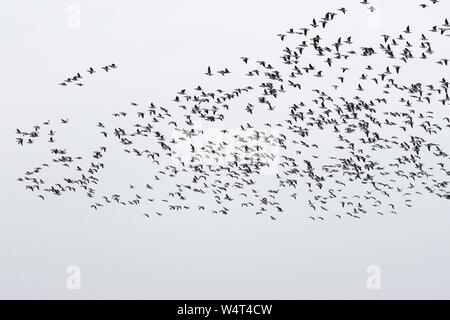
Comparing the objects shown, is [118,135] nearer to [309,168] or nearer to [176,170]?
[176,170]

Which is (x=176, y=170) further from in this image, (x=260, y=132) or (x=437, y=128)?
(x=437, y=128)

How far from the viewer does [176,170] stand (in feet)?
179

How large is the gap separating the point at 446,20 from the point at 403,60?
12.5 feet

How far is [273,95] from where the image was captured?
44156 mm

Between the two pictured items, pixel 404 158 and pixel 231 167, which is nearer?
pixel 404 158
